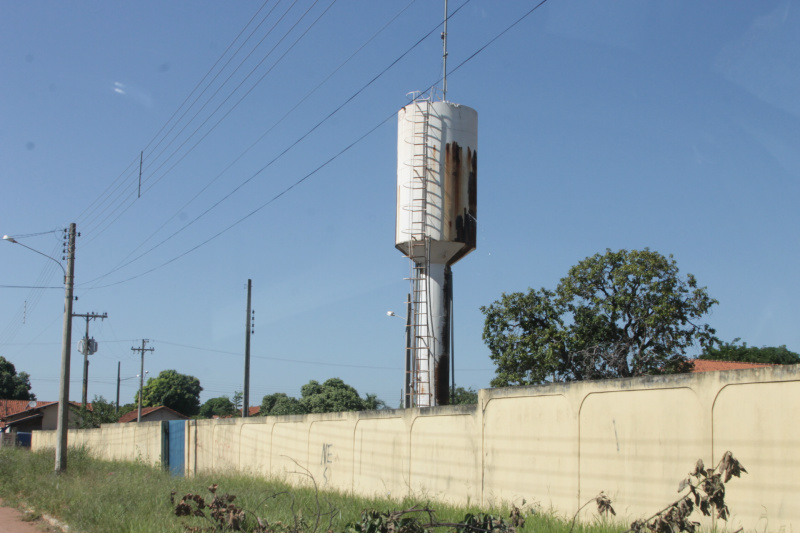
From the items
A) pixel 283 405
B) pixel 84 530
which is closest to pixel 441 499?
pixel 84 530

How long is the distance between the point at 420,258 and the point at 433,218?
1332mm

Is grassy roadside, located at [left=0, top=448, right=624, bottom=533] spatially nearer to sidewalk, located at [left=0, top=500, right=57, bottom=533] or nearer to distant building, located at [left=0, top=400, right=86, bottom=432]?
sidewalk, located at [left=0, top=500, right=57, bottom=533]

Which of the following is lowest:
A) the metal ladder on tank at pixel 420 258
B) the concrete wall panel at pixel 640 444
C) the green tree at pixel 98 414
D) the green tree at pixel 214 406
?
the green tree at pixel 214 406

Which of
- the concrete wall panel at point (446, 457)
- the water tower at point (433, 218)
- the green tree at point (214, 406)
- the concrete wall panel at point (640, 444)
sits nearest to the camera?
the concrete wall panel at point (640, 444)

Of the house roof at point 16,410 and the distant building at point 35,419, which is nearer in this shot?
the distant building at point 35,419

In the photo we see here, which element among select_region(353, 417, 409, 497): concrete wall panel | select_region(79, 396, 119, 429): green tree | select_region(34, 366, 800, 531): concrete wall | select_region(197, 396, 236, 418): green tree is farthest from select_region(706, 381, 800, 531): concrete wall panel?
select_region(197, 396, 236, 418): green tree

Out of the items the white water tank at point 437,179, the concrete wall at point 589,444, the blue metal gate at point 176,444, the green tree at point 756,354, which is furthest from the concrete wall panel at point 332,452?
the green tree at point 756,354

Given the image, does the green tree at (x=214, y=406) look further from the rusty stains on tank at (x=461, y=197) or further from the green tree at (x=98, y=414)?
the rusty stains on tank at (x=461, y=197)

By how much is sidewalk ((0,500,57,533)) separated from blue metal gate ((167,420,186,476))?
1212cm

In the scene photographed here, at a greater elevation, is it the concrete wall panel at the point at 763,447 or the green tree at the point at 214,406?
the concrete wall panel at the point at 763,447

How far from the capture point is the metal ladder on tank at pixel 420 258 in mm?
21516

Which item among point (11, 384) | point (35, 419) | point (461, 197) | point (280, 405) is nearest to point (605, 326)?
point (461, 197)

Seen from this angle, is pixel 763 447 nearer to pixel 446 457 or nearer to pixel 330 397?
pixel 446 457

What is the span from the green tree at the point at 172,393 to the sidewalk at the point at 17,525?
76.4 meters
